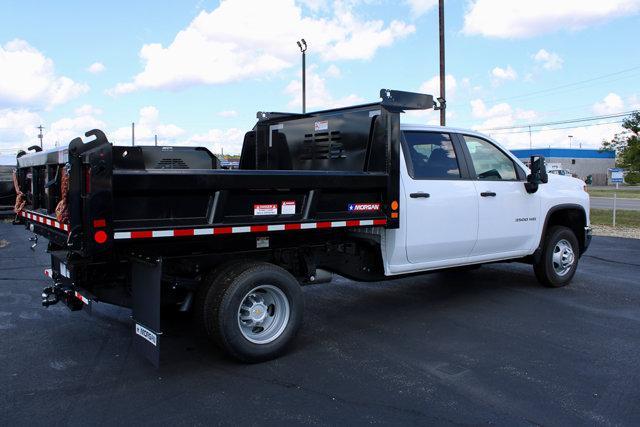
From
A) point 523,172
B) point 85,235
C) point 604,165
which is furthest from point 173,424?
point 604,165

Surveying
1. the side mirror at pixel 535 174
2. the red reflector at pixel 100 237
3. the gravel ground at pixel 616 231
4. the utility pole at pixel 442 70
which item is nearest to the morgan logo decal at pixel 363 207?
the red reflector at pixel 100 237

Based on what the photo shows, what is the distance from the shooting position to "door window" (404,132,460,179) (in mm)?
5766

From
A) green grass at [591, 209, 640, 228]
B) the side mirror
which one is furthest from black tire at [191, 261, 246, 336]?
green grass at [591, 209, 640, 228]

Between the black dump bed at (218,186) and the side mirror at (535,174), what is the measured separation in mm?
2071

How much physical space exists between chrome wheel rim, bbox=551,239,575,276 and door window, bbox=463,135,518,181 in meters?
1.30

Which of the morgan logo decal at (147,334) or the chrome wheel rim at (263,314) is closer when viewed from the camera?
the morgan logo decal at (147,334)

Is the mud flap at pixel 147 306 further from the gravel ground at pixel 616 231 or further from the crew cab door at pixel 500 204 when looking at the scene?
the gravel ground at pixel 616 231

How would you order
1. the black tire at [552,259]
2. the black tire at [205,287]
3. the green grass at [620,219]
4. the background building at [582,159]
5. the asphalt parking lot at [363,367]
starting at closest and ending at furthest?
the asphalt parking lot at [363,367] < the black tire at [205,287] < the black tire at [552,259] < the green grass at [620,219] < the background building at [582,159]

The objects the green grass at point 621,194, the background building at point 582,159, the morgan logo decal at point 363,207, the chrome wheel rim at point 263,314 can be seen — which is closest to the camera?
the chrome wheel rim at point 263,314

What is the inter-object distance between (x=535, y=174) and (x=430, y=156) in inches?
63.5

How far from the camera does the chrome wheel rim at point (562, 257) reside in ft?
24.3

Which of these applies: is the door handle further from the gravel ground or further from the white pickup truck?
the gravel ground

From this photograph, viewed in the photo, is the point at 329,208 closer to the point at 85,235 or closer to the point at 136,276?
the point at 136,276

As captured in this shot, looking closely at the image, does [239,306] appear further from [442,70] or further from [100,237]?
[442,70]
